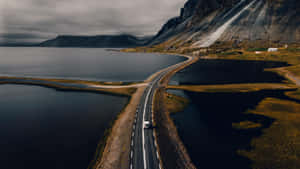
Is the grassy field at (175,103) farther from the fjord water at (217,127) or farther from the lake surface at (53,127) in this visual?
the lake surface at (53,127)

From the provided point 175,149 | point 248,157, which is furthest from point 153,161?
point 248,157

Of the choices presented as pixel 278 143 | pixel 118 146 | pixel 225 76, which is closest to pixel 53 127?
pixel 118 146

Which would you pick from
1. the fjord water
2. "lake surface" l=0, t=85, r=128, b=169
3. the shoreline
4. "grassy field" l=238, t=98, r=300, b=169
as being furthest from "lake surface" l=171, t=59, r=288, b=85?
the shoreline

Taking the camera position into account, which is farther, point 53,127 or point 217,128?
point 53,127

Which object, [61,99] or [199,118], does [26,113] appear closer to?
[61,99]

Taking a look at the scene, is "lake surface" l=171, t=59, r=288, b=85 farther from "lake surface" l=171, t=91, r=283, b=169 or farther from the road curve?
the road curve

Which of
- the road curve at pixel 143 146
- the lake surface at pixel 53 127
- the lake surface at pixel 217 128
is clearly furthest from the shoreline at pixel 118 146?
the lake surface at pixel 217 128

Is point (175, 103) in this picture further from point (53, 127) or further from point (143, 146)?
point (53, 127)
